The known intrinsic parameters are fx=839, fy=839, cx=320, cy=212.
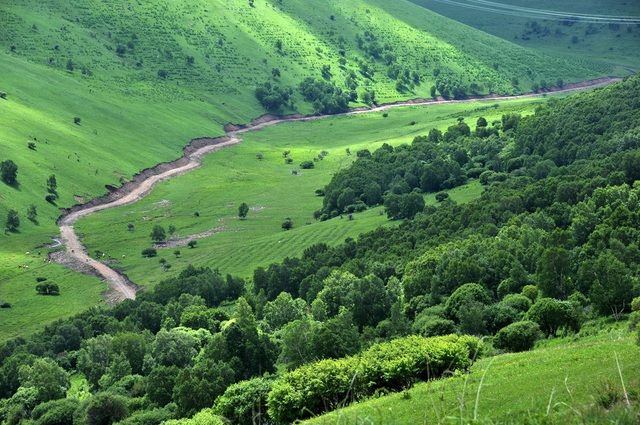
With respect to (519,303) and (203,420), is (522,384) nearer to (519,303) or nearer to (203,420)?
(203,420)

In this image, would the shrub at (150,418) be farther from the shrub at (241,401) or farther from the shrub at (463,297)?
the shrub at (463,297)

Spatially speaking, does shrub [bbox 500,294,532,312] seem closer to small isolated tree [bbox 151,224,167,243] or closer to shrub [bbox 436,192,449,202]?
shrub [bbox 436,192,449,202]

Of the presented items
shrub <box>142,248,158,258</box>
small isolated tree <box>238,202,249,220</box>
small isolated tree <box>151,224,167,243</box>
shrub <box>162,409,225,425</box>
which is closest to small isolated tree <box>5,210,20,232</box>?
shrub <box>142,248,158,258</box>

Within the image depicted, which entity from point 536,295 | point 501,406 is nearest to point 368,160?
point 536,295

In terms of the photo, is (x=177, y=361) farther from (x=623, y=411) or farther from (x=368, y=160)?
(x=368, y=160)

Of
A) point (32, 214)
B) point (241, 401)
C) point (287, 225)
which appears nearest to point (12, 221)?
point (32, 214)
